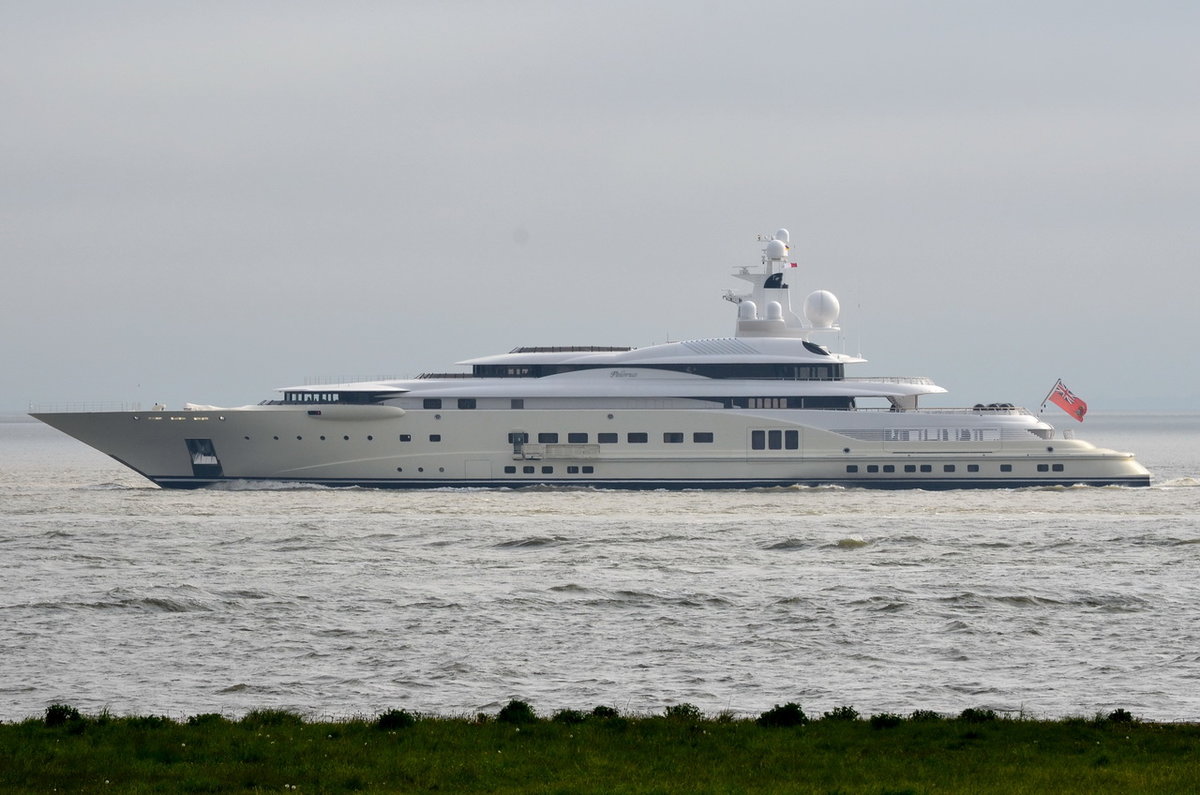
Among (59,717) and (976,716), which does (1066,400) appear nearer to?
(976,716)

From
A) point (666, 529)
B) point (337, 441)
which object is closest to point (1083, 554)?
point (666, 529)

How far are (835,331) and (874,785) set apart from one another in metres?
52.6

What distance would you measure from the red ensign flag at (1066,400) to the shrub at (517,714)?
148 feet

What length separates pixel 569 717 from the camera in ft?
55.2

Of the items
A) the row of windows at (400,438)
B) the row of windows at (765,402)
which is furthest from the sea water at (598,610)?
the row of windows at (765,402)

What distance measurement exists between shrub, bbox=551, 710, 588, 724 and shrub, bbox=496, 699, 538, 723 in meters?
0.25

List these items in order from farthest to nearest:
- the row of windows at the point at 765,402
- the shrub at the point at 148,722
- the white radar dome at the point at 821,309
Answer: the white radar dome at the point at 821,309
the row of windows at the point at 765,402
the shrub at the point at 148,722

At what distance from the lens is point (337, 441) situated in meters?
55.6

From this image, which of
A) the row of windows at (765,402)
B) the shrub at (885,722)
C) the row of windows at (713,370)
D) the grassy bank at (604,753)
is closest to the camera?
the grassy bank at (604,753)

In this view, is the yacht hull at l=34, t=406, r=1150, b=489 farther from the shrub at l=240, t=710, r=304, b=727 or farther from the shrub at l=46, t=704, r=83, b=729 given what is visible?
the shrub at l=46, t=704, r=83, b=729

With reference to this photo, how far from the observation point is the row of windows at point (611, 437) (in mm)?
56406

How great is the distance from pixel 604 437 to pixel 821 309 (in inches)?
544

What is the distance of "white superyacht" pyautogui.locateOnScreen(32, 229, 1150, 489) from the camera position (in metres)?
55.6

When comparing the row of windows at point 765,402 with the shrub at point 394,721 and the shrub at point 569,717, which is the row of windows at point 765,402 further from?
the shrub at point 394,721
